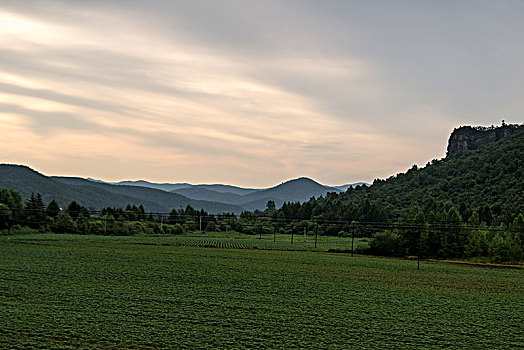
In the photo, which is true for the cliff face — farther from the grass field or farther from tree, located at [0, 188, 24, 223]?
the grass field

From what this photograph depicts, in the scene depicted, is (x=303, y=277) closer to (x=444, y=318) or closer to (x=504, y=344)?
(x=444, y=318)

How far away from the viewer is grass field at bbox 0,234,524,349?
14.1 meters

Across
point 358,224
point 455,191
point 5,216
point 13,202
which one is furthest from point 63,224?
point 455,191

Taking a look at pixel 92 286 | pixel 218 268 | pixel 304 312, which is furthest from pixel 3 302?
pixel 218 268

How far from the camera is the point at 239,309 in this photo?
713 inches

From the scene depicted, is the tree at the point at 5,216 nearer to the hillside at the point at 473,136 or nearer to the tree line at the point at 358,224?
the tree line at the point at 358,224

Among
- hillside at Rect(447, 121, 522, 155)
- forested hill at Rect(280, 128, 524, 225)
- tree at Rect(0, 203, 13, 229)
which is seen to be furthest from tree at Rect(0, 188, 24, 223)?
hillside at Rect(447, 121, 522, 155)

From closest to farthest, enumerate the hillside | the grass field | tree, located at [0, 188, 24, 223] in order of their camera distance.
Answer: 1. the grass field
2. tree, located at [0, 188, 24, 223]
3. the hillside

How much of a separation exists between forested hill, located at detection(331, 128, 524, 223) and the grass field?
171 ft

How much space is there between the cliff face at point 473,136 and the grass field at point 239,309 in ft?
385

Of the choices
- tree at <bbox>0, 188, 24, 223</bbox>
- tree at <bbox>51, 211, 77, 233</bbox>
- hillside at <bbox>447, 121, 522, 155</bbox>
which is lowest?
tree at <bbox>51, 211, 77, 233</bbox>

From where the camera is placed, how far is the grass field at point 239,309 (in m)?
14.1

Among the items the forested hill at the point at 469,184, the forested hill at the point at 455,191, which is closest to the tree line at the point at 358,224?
the forested hill at the point at 455,191

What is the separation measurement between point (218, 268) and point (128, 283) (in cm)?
902
